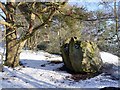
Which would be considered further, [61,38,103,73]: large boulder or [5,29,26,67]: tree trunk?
[5,29,26,67]: tree trunk

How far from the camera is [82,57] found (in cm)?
1083

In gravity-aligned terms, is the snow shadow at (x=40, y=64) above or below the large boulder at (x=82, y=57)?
below

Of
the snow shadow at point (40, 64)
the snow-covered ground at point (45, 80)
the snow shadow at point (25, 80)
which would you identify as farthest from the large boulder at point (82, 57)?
the snow shadow at point (25, 80)

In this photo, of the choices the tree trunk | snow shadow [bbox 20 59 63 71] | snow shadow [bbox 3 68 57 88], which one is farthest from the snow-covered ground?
the tree trunk

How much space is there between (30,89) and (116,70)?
4982 mm

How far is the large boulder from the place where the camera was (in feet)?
35.6

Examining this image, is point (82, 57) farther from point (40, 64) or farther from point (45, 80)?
point (40, 64)

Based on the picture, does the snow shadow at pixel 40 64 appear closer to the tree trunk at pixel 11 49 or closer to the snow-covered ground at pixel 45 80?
the snow-covered ground at pixel 45 80

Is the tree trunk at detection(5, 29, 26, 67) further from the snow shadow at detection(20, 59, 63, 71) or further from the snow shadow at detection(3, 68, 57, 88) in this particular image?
the snow shadow at detection(20, 59, 63, 71)

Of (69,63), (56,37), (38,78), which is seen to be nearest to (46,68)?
(69,63)

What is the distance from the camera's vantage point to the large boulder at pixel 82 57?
35.6 feet

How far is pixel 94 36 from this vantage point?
77.2 feet

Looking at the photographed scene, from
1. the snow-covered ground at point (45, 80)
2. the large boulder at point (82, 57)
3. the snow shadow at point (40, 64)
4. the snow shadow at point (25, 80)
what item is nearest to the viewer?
the snow shadow at point (25, 80)

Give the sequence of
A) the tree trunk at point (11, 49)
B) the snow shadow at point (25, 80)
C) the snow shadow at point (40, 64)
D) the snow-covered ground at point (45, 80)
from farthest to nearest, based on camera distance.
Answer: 1. the snow shadow at point (40, 64)
2. the tree trunk at point (11, 49)
3. the snow-covered ground at point (45, 80)
4. the snow shadow at point (25, 80)
